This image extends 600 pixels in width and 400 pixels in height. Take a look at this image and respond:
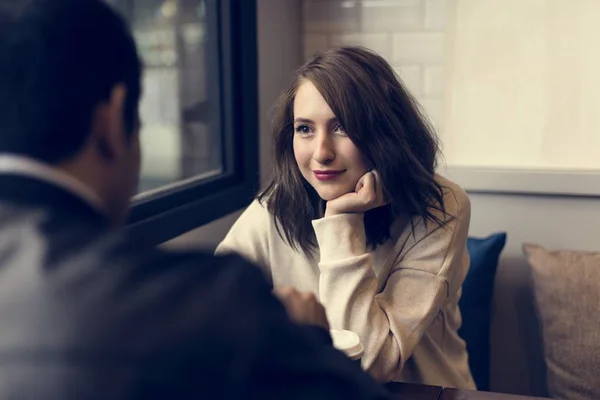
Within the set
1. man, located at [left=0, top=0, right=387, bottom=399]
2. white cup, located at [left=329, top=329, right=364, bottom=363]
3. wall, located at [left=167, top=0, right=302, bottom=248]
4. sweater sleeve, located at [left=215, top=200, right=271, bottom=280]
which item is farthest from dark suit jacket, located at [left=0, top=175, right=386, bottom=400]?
wall, located at [left=167, top=0, right=302, bottom=248]

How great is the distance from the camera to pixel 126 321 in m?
0.53

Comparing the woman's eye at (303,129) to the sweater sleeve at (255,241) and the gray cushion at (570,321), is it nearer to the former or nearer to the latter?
the sweater sleeve at (255,241)

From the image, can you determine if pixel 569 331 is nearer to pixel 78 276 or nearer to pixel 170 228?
pixel 170 228

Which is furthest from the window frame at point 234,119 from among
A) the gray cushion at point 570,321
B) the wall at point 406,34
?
the gray cushion at point 570,321

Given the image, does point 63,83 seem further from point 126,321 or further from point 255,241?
point 255,241

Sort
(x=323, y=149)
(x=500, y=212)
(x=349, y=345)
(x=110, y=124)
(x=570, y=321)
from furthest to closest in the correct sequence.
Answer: (x=500, y=212) → (x=570, y=321) → (x=323, y=149) → (x=349, y=345) → (x=110, y=124)

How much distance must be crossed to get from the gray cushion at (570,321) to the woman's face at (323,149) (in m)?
0.65

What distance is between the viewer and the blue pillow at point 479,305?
177 centimetres

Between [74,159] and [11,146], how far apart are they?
0.05 meters

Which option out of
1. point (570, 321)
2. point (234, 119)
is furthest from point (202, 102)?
point (570, 321)

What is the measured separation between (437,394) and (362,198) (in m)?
0.39

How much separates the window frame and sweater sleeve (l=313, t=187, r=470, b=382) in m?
0.59

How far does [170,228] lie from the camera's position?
1.68 metres

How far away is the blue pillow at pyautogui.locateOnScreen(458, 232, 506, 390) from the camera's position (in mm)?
1771
